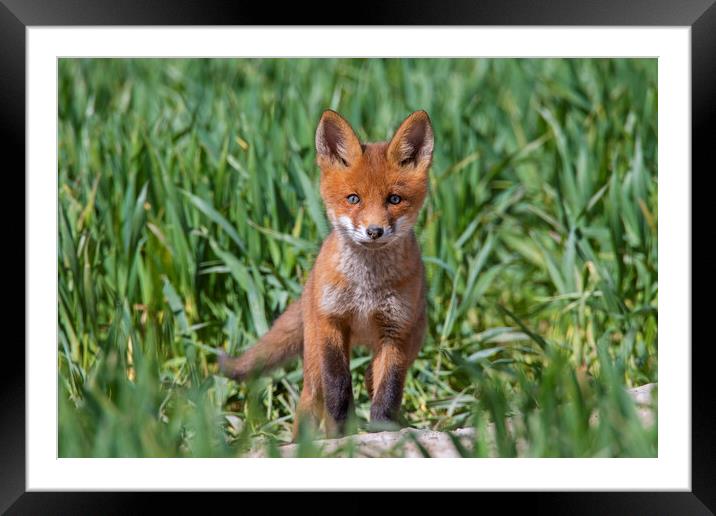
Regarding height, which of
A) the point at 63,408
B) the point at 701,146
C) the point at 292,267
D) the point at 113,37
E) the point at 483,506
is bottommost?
the point at 483,506

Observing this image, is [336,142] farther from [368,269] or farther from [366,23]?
[366,23]

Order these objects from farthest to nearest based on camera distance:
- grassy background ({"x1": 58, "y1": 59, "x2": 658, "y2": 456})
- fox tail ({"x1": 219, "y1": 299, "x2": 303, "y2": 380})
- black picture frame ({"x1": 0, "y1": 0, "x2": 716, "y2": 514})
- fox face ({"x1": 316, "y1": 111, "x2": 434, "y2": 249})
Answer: fox tail ({"x1": 219, "y1": 299, "x2": 303, "y2": 380}), fox face ({"x1": 316, "y1": 111, "x2": 434, "y2": 249}), grassy background ({"x1": 58, "y1": 59, "x2": 658, "y2": 456}), black picture frame ({"x1": 0, "y1": 0, "x2": 716, "y2": 514})

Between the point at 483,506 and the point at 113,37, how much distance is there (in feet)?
7.65

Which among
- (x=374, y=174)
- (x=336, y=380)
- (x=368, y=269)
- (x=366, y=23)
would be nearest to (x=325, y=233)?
(x=368, y=269)

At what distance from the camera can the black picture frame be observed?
3871mm

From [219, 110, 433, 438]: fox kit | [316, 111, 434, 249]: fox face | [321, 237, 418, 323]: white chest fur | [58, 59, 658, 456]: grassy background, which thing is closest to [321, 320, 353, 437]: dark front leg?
[219, 110, 433, 438]: fox kit

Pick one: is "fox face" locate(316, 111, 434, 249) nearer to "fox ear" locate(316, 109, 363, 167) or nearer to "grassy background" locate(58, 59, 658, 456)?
"fox ear" locate(316, 109, 363, 167)

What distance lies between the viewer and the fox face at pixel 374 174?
4504 mm

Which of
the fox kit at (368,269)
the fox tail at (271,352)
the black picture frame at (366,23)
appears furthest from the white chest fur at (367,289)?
the black picture frame at (366,23)

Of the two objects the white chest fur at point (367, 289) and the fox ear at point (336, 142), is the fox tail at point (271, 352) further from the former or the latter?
the fox ear at point (336, 142)

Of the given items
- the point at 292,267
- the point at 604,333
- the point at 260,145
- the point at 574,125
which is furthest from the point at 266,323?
the point at 574,125

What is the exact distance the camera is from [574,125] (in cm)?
724

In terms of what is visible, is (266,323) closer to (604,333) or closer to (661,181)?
(604,333)

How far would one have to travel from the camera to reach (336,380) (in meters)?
4.58
